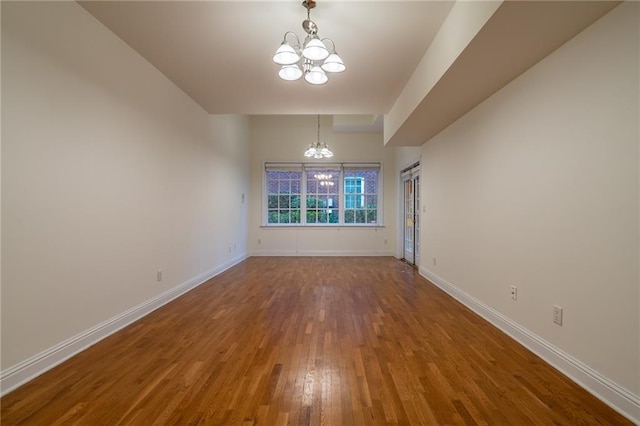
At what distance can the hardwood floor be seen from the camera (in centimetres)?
145

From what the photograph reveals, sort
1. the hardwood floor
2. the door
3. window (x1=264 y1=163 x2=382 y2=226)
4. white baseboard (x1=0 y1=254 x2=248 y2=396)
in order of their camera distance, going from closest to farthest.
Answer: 1. the hardwood floor
2. white baseboard (x1=0 y1=254 x2=248 y2=396)
3. the door
4. window (x1=264 y1=163 x2=382 y2=226)

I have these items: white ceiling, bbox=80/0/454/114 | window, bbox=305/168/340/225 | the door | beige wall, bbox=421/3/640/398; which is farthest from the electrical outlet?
window, bbox=305/168/340/225

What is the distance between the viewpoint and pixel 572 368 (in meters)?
1.78

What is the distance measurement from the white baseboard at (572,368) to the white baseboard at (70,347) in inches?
138

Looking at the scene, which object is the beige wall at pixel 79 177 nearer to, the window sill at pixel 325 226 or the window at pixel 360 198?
the window sill at pixel 325 226

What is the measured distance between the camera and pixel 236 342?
7.52 feet

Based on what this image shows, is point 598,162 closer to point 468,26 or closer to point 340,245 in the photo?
point 468,26

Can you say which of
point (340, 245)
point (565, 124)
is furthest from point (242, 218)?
point (565, 124)

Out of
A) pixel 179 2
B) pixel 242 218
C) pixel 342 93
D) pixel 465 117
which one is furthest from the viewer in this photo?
pixel 242 218

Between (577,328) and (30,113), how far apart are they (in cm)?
384

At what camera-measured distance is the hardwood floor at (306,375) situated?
1450 millimetres

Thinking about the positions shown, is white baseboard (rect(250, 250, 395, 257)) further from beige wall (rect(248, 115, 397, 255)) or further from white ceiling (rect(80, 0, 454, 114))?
white ceiling (rect(80, 0, 454, 114))

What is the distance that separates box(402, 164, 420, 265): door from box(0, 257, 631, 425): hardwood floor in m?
2.66

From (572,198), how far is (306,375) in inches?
84.8
